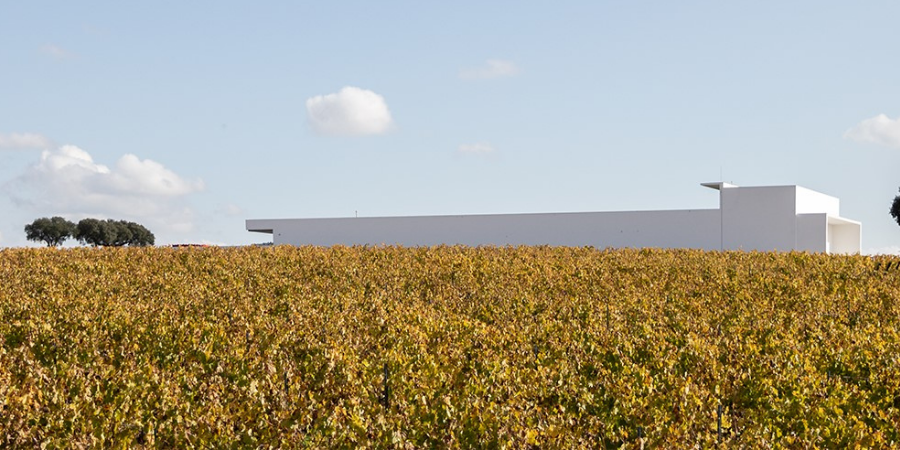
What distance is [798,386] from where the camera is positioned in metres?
8.69

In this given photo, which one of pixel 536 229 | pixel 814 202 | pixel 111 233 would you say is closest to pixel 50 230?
pixel 111 233

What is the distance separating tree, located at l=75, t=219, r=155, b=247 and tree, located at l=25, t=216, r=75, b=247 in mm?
987

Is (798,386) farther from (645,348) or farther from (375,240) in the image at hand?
(375,240)

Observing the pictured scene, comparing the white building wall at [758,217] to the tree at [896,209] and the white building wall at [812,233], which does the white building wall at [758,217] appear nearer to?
the white building wall at [812,233]

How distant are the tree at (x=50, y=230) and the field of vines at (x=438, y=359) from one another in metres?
62.4

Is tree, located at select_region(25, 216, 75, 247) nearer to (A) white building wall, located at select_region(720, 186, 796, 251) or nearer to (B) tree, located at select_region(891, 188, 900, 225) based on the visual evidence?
(A) white building wall, located at select_region(720, 186, 796, 251)

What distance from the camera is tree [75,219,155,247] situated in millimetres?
73125

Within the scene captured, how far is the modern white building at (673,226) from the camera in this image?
38.3m

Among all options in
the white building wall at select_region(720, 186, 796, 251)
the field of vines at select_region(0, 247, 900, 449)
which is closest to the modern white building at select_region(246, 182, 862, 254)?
the white building wall at select_region(720, 186, 796, 251)

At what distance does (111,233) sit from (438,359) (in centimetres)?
6996

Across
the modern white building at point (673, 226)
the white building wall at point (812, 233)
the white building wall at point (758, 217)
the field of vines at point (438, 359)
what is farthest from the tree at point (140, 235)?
the field of vines at point (438, 359)

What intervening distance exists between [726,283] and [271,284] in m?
8.95

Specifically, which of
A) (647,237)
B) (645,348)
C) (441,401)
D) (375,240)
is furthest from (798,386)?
(375,240)

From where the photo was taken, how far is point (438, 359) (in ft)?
30.1
